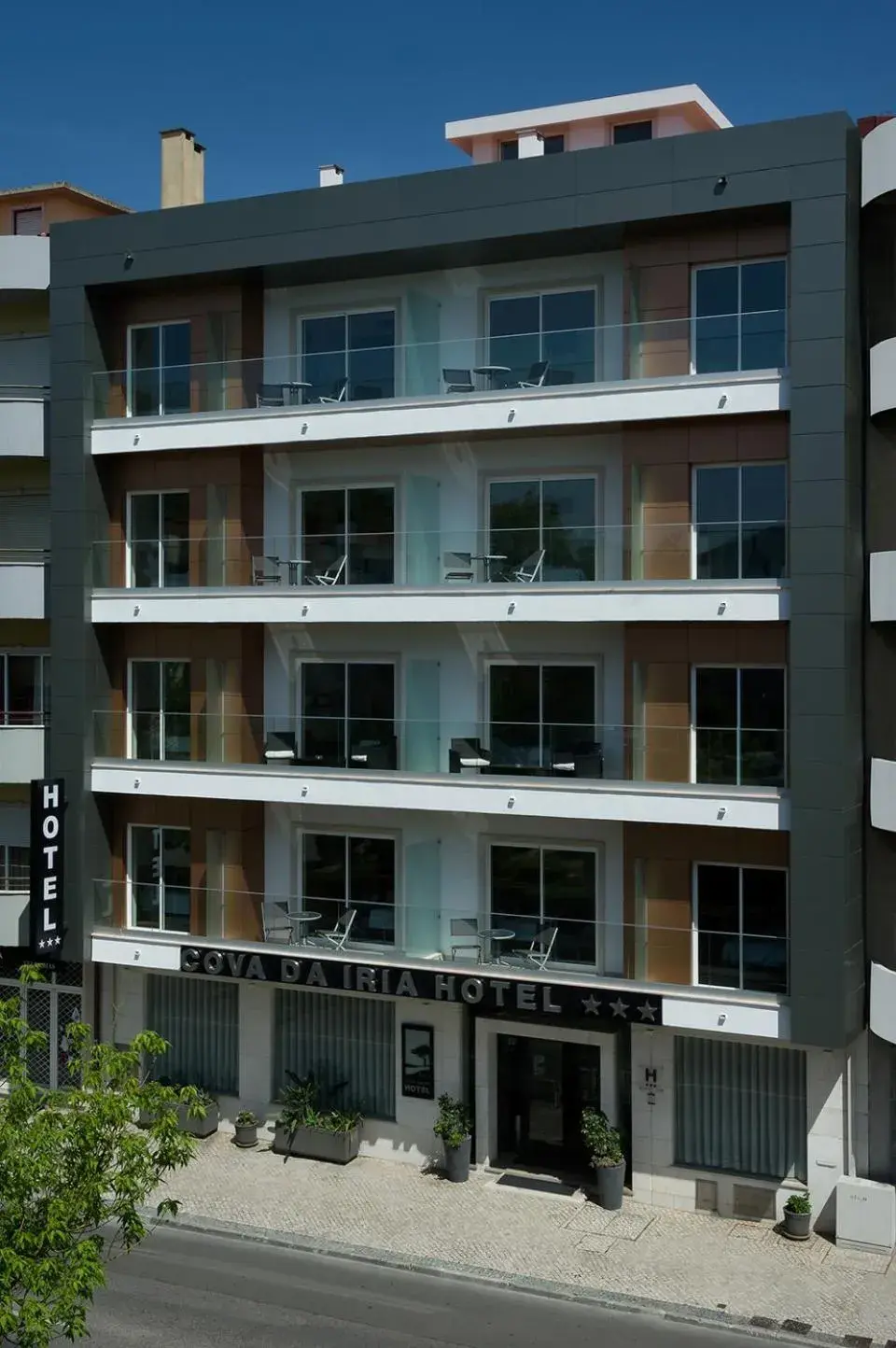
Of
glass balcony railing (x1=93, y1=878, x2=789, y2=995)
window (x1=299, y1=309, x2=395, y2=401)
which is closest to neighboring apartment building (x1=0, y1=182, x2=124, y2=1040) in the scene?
glass balcony railing (x1=93, y1=878, x2=789, y2=995)

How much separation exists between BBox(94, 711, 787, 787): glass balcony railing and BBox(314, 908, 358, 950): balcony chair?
2.49 meters

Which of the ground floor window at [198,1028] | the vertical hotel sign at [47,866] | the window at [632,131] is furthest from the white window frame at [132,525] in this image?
the window at [632,131]

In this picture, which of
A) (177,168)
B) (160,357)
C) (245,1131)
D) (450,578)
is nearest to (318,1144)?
(245,1131)

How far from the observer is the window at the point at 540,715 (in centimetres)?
2241

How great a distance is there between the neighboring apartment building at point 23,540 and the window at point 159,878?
2097mm

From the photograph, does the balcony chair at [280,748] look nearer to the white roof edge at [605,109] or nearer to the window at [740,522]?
the window at [740,522]

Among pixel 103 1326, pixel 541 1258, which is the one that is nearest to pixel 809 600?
pixel 541 1258

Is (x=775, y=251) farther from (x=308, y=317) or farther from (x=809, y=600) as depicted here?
(x=308, y=317)

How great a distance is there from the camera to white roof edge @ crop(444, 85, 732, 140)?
29078mm

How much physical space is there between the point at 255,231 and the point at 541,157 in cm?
499

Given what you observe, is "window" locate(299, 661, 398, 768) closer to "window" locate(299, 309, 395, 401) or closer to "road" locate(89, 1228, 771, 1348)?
"window" locate(299, 309, 395, 401)

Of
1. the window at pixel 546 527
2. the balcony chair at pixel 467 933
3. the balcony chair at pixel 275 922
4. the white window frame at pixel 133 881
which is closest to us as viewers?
the window at pixel 546 527

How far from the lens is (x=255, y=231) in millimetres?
23812

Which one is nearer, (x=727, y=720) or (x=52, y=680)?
(x=727, y=720)
